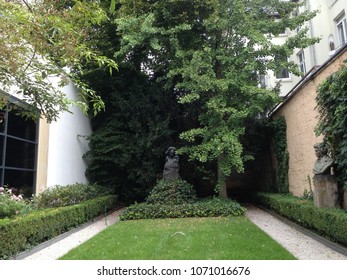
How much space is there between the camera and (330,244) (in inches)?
238

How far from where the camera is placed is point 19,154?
9.73 meters

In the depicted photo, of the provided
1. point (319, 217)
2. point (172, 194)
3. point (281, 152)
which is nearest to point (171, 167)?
point (172, 194)

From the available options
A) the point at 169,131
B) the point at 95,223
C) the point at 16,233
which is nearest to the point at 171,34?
the point at 169,131

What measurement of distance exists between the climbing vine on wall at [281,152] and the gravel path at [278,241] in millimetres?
2953

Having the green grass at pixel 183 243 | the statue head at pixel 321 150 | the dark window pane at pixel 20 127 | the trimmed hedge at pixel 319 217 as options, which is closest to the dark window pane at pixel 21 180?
the dark window pane at pixel 20 127

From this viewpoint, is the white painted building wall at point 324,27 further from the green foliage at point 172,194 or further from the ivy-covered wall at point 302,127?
the green foliage at point 172,194

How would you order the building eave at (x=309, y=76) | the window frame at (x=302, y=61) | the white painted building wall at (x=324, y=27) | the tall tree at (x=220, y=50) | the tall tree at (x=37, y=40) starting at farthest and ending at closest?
1. the window frame at (x=302, y=61)
2. the white painted building wall at (x=324, y=27)
3. the tall tree at (x=220, y=50)
4. the building eave at (x=309, y=76)
5. the tall tree at (x=37, y=40)

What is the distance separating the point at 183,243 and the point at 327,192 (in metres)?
3.49

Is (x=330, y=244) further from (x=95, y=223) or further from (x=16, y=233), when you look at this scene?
(x=95, y=223)

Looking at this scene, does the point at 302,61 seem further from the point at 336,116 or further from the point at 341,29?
the point at 336,116

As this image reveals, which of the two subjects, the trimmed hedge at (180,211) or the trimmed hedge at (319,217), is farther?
the trimmed hedge at (180,211)

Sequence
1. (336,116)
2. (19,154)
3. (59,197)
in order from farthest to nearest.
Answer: (19,154) < (59,197) < (336,116)

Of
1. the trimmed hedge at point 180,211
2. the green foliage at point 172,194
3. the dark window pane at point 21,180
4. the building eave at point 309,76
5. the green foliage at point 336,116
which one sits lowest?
the trimmed hedge at point 180,211

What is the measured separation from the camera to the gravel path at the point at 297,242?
17.9 ft
